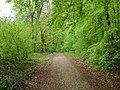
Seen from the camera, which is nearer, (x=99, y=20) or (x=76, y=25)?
(x=76, y=25)

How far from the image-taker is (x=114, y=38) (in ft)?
47.2

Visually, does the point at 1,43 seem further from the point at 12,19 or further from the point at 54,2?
the point at 54,2

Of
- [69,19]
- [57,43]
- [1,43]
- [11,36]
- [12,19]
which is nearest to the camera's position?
[69,19]

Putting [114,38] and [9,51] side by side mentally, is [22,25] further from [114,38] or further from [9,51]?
[114,38]

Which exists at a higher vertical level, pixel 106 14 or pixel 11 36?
pixel 106 14

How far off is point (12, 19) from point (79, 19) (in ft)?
17.9

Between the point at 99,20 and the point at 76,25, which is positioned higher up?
the point at 99,20

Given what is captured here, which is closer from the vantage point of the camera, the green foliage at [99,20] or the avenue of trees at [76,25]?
the green foliage at [99,20]

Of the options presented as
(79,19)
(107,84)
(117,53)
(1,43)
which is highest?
(79,19)

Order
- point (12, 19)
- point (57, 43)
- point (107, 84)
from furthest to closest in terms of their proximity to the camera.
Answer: point (57, 43), point (12, 19), point (107, 84)

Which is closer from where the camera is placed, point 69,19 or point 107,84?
point 107,84

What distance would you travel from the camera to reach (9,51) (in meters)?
14.1

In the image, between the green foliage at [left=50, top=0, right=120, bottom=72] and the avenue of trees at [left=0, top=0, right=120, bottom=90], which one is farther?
the avenue of trees at [left=0, top=0, right=120, bottom=90]

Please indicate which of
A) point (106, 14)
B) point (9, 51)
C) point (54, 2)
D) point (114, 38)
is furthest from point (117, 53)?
point (9, 51)
